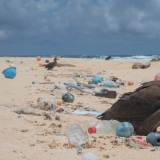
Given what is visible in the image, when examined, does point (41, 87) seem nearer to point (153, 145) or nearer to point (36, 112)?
point (36, 112)

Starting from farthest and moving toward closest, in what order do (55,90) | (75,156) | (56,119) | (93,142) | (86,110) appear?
(55,90), (86,110), (56,119), (93,142), (75,156)

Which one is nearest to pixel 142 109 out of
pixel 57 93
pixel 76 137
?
pixel 76 137

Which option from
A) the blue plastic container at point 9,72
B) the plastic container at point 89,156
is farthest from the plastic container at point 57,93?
the plastic container at point 89,156

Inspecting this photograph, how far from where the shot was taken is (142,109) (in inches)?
171

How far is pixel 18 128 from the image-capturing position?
4.17 m

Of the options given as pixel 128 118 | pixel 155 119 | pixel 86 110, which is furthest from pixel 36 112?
pixel 155 119

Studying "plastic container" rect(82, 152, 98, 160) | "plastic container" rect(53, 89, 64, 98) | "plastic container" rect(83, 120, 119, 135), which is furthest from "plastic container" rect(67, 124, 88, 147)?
"plastic container" rect(53, 89, 64, 98)

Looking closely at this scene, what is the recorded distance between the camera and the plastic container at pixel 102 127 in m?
4.25

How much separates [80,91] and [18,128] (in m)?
4.28

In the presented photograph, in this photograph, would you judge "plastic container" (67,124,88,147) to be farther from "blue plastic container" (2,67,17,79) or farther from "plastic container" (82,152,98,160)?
"blue plastic container" (2,67,17,79)

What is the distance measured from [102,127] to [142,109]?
612mm

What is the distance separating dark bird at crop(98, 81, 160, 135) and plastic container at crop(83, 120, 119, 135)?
0.71 ft

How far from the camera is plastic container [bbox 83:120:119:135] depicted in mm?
4250

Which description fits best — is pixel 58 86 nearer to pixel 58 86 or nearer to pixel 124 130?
pixel 58 86
